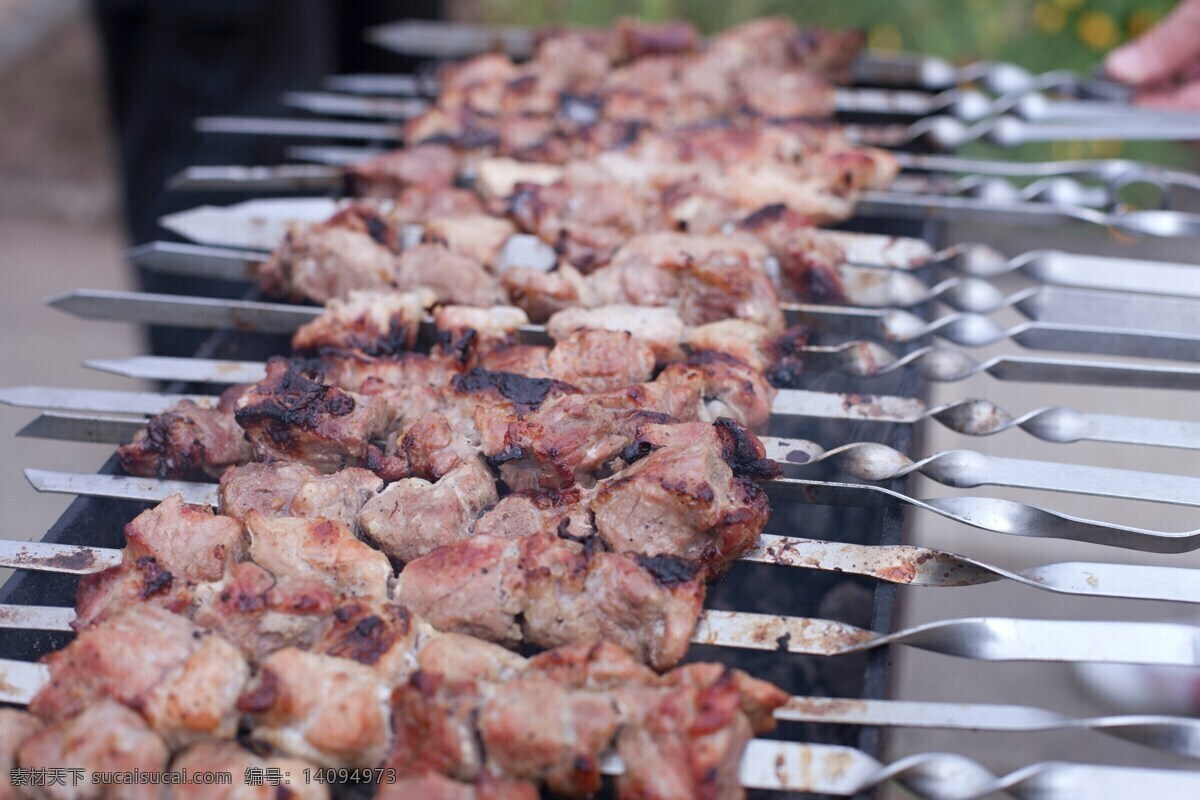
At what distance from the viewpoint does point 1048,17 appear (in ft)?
29.0

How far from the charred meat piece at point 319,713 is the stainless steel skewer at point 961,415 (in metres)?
1.23

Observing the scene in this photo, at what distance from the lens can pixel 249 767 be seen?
194cm

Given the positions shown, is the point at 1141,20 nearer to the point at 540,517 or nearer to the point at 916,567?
the point at 916,567

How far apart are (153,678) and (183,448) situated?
778 mm

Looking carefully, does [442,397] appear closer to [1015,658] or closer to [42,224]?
[1015,658]

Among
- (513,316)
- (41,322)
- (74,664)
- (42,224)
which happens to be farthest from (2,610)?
(42,224)

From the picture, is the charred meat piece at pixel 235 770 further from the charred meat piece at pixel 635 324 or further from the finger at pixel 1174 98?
the finger at pixel 1174 98

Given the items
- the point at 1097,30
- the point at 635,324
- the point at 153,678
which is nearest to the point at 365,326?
the point at 635,324

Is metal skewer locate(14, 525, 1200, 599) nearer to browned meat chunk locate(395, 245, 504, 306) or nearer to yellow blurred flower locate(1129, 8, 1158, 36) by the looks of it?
browned meat chunk locate(395, 245, 504, 306)

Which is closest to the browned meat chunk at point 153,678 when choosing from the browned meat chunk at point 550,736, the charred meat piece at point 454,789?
the charred meat piece at point 454,789

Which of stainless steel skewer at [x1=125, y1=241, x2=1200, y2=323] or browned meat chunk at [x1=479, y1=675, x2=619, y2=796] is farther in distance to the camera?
stainless steel skewer at [x1=125, y1=241, x2=1200, y2=323]

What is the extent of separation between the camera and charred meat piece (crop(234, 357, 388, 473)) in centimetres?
266

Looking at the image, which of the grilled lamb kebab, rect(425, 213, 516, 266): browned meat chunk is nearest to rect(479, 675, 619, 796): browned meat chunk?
the grilled lamb kebab

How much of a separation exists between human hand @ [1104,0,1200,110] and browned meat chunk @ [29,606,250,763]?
15.4 ft
